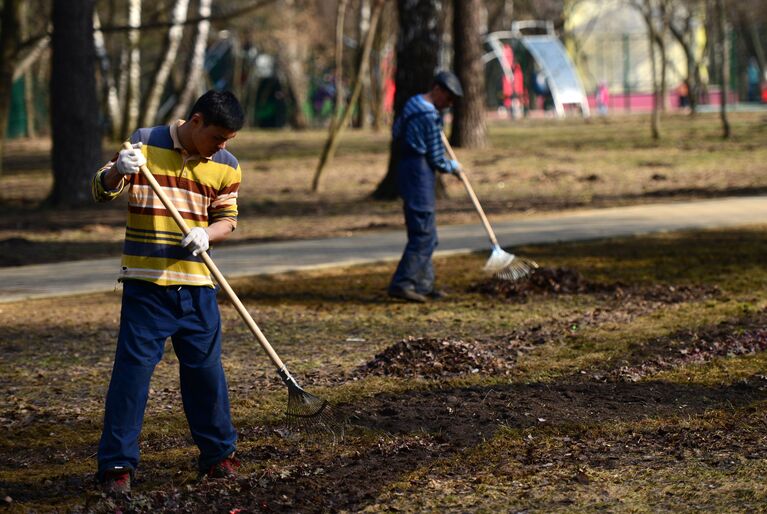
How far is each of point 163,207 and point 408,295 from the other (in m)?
4.53

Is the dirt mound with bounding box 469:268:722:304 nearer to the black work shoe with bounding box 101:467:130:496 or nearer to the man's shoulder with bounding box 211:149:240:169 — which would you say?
the man's shoulder with bounding box 211:149:240:169

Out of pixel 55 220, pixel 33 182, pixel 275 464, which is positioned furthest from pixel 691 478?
pixel 33 182

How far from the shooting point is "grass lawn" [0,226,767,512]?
5086 mm

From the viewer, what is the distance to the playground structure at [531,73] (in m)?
41.8

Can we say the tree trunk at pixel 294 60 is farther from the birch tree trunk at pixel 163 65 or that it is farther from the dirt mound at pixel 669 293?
the dirt mound at pixel 669 293

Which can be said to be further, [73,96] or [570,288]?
[73,96]

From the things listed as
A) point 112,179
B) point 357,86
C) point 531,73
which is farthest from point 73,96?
point 531,73

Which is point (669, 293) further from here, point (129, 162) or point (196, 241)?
point (129, 162)

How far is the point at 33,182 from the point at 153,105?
7.72 metres

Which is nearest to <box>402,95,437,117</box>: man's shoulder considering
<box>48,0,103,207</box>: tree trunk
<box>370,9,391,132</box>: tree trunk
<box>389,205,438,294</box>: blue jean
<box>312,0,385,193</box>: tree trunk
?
<box>389,205,438,294</box>: blue jean

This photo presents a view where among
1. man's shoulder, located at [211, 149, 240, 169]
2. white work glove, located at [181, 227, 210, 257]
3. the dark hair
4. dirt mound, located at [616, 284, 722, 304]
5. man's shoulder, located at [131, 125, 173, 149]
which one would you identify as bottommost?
dirt mound, located at [616, 284, 722, 304]

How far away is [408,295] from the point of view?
9422 mm

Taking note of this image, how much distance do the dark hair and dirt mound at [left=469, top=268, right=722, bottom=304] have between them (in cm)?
495

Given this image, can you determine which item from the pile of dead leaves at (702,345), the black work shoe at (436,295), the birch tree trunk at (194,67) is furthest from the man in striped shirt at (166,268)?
the birch tree trunk at (194,67)
